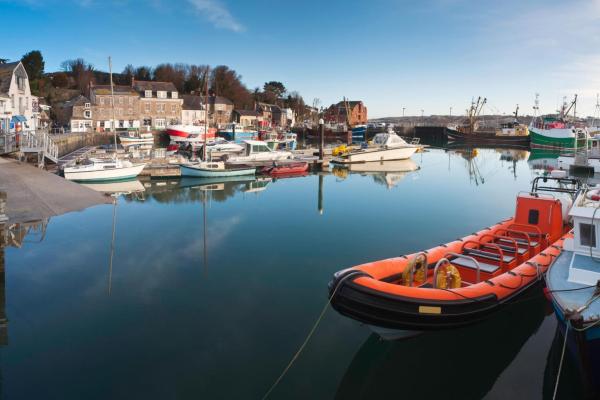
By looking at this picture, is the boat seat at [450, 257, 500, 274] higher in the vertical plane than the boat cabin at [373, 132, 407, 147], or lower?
lower

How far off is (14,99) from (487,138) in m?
71.8

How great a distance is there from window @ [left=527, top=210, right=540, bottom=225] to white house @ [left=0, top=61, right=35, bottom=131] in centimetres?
3006

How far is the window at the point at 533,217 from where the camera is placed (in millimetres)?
11559

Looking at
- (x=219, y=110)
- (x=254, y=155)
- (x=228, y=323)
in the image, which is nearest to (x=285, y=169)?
(x=254, y=155)

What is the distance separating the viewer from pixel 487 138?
7794 cm

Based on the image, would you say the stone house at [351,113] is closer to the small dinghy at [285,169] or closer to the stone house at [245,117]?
the stone house at [245,117]

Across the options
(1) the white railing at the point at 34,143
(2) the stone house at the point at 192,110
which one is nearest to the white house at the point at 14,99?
(1) the white railing at the point at 34,143

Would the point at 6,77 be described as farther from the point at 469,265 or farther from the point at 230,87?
the point at 230,87

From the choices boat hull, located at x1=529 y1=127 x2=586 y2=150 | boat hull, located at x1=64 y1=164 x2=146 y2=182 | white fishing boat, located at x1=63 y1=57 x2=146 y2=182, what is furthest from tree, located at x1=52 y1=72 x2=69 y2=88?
boat hull, located at x1=529 y1=127 x2=586 y2=150

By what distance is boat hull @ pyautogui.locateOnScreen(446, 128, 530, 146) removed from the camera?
232 ft

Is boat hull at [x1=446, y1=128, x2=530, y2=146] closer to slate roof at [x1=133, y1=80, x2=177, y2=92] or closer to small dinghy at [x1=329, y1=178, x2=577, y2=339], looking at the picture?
slate roof at [x1=133, y1=80, x2=177, y2=92]

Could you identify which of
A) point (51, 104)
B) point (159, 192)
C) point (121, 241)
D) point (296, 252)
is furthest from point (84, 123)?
point (296, 252)

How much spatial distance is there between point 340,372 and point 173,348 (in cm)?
310

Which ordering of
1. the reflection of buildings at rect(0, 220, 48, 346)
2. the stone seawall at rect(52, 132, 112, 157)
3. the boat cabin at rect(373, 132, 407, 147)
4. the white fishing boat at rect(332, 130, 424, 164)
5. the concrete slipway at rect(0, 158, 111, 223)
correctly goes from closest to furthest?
the reflection of buildings at rect(0, 220, 48, 346) < the concrete slipway at rect(0, 158, 111, 223) < the stone seawall at rect(52, 132, 112, 157) < the white fishing boat at rect(332, 130, 424, 164) < the boat cabin at rect(373, 132, 407, 147)
